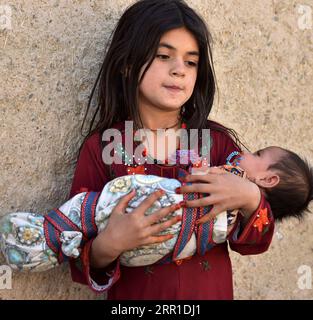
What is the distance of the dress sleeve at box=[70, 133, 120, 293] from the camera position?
6.16 ft

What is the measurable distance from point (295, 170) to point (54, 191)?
85 cm

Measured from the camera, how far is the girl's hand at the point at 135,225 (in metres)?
1.72

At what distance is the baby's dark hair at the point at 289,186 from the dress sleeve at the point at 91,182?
0.57 m

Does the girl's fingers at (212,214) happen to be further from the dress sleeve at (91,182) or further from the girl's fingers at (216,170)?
the dress sleeve at (91,182)

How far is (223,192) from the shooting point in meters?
1.80

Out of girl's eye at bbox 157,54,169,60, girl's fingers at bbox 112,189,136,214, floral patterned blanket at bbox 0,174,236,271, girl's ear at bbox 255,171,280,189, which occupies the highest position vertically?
girl's eye at bbox 157,54,169,60

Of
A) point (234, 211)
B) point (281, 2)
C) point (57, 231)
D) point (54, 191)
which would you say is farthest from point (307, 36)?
point (57, 231)

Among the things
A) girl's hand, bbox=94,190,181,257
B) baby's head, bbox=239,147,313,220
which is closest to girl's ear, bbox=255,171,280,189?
→ baby's head, bbox=239,147,313,220

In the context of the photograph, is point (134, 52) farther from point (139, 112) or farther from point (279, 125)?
point (279, 125)

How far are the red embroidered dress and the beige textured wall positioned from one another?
164 mm

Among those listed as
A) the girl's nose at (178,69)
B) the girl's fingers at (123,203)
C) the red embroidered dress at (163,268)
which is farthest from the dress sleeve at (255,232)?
the girl's nose at (178,69)

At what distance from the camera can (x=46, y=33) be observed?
80.5 inches

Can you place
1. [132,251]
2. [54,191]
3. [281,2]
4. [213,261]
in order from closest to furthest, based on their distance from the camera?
[132,251], [213,261], [54,191], [281,2]

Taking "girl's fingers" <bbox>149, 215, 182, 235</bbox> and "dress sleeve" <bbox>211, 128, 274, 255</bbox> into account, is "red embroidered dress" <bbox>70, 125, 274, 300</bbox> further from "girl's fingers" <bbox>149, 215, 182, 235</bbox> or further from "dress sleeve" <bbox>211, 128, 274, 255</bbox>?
"girl's fingers" <bbox>149, 215, 182, 235</bbox>
